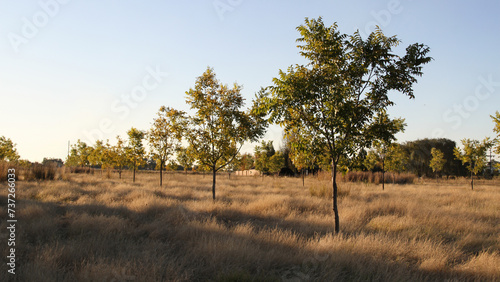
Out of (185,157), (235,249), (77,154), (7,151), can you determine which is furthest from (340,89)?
(77,154)

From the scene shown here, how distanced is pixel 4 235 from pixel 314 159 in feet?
23.5

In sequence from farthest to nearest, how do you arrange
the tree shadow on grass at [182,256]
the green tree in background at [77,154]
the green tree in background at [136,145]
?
the green tree in background at [77,154]
the green tree in background at [136,145]
the tree shadow on grass at [182,256]

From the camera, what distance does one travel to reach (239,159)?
12773mm

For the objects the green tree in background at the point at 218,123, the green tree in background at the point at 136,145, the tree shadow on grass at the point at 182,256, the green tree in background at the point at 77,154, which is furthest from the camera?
the green tree in background at the point at 77,154

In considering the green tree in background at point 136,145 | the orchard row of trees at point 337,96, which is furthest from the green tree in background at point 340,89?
the green tree in background at point 136,145

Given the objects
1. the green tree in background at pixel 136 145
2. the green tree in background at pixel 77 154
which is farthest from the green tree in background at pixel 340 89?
the green tree in background at pixel 77 154

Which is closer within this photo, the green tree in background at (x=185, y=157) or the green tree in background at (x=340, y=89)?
the green tree in background at (x=340, y=89)

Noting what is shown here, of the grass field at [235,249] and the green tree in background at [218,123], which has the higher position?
the green tree in background at [218,123]

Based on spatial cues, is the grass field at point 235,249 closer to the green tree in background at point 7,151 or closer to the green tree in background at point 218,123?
the green tree in background at point 218,123

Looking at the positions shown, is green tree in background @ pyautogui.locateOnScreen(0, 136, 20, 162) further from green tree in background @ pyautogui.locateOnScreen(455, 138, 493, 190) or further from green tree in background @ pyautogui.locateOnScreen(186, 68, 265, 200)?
green tree in background @ pyautogui.locateOnScreen(455, 138, 493, 190)

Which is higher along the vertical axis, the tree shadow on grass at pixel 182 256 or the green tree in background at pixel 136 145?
the green tree in background at pixel 136 145

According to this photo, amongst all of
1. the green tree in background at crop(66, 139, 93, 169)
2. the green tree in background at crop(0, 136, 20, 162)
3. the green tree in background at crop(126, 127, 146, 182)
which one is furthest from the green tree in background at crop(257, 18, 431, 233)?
the green tree in background at crop(66, 139, 93, 169)

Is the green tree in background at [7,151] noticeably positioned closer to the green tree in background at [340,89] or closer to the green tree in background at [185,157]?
the green tree in background at [185,157]

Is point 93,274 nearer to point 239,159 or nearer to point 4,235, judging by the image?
point 4,235
